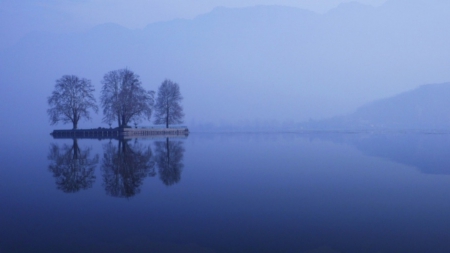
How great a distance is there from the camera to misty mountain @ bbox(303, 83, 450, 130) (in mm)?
Result: 153750

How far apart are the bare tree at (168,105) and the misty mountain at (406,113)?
287 feet

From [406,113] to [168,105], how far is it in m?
128

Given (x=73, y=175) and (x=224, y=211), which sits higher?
(x=73, y=175)

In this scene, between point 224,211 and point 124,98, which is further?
point 124,98

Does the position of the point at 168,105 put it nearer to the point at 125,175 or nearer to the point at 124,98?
the point at 124,98

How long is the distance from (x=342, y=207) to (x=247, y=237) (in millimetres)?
3566

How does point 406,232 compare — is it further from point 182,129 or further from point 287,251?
point 182,129

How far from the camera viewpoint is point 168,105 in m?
71.2

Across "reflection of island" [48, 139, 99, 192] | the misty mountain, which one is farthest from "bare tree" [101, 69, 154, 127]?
the misty mountain

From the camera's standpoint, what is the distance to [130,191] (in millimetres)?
12352

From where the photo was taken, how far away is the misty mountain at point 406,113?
154 meters

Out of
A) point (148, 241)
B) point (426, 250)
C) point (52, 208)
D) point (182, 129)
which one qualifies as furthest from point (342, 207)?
point (182, 129)

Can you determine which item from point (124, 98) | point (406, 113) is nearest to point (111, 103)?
point (124, 98)

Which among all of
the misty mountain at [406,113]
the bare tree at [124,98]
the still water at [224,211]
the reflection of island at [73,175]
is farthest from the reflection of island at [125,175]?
the misty mountain at [406,113]
